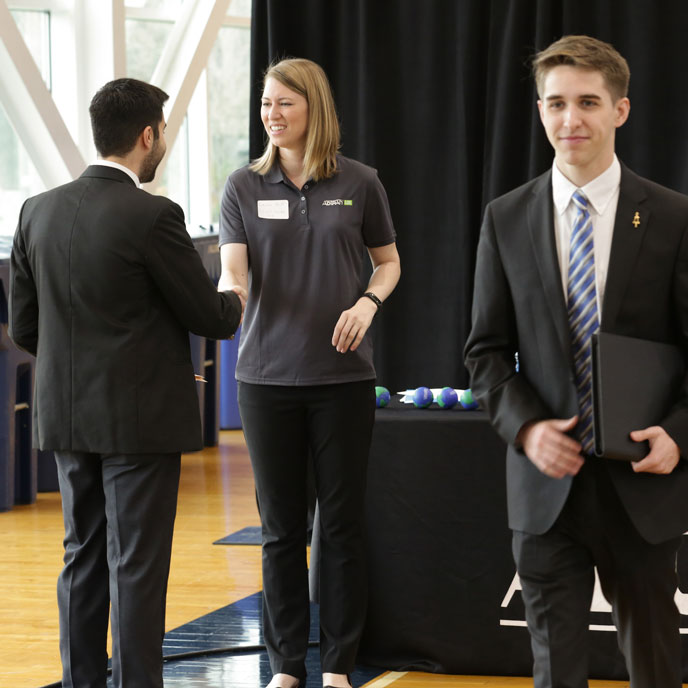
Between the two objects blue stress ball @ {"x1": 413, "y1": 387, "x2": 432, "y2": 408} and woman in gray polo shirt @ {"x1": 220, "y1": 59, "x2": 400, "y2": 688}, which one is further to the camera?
blue stress ball @ {"x1": 413, "y1": 387, "x2": 432, "y2": 408}

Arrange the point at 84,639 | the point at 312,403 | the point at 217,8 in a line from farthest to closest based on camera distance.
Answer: the point at 217,8
the point at 312,403
the point at 84,639

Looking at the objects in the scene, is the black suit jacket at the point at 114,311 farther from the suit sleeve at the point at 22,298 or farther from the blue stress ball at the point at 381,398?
the blue stress ball at the point at 381,398

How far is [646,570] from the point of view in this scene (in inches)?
82.3

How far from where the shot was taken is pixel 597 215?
212 centimetres

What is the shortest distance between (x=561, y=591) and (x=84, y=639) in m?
1.29

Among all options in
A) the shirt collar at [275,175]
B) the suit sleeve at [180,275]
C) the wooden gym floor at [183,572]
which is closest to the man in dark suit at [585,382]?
the suit sleeve at [180,275]

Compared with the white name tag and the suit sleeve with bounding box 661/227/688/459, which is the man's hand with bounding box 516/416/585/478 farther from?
the white name tag

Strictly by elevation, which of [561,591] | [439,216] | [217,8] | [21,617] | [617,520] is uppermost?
[217,8]

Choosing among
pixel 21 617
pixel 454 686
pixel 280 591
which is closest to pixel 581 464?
pixel 280 591

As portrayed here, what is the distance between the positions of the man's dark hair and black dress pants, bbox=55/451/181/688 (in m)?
0.73

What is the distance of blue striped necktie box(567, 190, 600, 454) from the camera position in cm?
209

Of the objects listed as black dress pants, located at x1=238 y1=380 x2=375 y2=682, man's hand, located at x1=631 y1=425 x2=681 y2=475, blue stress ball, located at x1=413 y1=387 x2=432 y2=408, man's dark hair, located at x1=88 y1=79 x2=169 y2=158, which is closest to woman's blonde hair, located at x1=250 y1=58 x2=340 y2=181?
man's dark hair, located at x1=88 y1=79 x2=169 y2=158

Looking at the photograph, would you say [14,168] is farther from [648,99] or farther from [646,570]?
[646,570]

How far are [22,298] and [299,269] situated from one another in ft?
2.32
